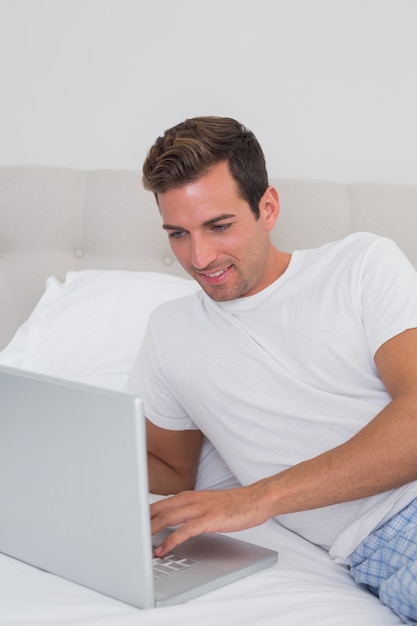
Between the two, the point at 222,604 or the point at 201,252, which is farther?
the point at 201,252

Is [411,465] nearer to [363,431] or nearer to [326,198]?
[363,431]

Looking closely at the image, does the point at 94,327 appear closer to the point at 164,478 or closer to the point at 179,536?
the point at 164,478

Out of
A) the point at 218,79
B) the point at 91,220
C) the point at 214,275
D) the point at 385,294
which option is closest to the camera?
the point at 385,294

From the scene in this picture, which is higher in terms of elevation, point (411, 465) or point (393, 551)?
point (411, 465)

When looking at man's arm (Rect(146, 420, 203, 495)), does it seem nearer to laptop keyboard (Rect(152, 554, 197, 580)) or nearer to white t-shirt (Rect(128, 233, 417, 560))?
white t-shirt (Rect(128, 233, 417, 560))

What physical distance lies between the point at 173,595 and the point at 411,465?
1.31 ft

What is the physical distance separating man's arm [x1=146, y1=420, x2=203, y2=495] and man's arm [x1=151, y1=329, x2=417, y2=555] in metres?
0.38

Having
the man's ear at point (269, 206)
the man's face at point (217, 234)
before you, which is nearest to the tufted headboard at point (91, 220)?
the man's ear at point (269, 206)

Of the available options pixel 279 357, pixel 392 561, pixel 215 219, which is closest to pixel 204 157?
pixel 215 219

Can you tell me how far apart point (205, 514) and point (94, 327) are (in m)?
0.92

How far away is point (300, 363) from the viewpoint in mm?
1379

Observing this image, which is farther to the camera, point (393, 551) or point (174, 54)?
point (174, 54)

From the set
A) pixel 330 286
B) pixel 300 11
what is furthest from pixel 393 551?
pixel 300 11

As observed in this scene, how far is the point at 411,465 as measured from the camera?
1163 millimetres
